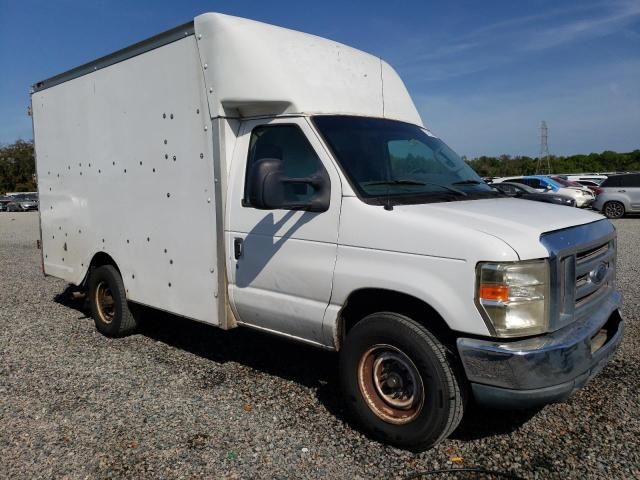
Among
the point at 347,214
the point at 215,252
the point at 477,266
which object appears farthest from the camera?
the point at 215,252

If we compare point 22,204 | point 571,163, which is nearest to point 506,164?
point 571,163

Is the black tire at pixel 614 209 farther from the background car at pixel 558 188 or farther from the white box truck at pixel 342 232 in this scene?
the white box truck at pixel 342 232

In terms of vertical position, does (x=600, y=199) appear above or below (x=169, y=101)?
below

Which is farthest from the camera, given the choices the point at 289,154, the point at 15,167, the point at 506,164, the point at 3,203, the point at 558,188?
the point at 15,167

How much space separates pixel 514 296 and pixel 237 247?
2193mm

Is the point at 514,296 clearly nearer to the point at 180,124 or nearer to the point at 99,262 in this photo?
the point at 180,124

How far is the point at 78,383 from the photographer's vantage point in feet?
15.8

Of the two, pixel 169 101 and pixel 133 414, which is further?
pixel 169 101

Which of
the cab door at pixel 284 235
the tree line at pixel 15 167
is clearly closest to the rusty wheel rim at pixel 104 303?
the cab door at pixel 284 235

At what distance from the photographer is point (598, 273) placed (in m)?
3.71

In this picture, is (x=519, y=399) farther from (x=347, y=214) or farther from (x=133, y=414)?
(x=133, y=414)

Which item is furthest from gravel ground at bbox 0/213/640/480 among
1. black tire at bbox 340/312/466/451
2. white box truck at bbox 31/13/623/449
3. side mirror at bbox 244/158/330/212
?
side mirror at bbox 244/158/330/212

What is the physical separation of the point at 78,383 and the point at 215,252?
1732mm

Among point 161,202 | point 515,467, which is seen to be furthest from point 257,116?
point 515,467
